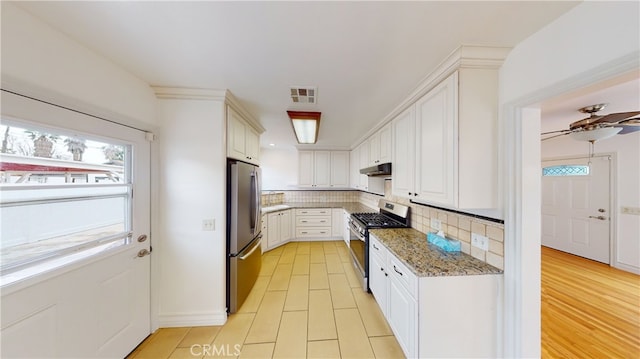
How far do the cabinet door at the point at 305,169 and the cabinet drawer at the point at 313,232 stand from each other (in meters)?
1.11

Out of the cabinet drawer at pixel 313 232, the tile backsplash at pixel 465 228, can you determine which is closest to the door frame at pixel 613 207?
the tile backsplash at pixel 465 228

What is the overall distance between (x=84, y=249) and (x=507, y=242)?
3.02 m

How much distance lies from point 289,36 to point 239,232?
77.0 inches

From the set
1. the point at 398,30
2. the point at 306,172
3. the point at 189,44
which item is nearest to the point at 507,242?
the point at 398,30

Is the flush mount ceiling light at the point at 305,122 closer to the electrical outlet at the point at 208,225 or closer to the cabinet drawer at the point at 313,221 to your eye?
the electrical outlet at the point at 208,225

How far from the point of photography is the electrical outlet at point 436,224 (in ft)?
6.65

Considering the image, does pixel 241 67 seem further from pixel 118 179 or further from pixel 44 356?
pixel 44 356

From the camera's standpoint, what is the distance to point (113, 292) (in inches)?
60.7

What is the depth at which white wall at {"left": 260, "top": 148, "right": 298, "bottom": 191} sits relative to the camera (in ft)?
17.2

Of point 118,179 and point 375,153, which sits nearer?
point 118,179

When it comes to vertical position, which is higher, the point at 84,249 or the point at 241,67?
the point at 241,67

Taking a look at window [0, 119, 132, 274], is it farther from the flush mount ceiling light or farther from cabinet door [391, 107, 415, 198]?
cabinet door [391, 107, 415, 198]

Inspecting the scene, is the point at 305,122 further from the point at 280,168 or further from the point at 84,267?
the point at 280,168

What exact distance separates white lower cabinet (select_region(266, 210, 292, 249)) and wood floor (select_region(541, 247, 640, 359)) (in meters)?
3.78
